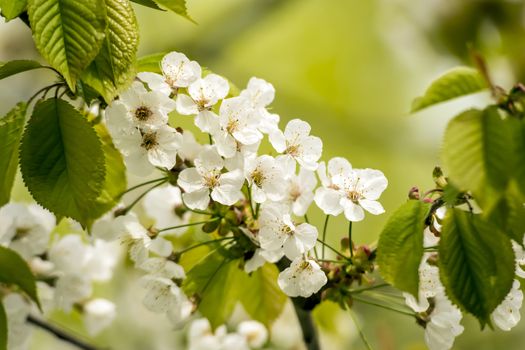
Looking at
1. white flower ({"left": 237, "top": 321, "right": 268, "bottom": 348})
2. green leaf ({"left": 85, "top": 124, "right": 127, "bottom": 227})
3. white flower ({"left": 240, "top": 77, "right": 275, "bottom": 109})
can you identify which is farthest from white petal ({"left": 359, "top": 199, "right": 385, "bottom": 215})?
white flower ({"left": 237, "top": 321, "right": 268, "bottom": 348})

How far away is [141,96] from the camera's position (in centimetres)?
113

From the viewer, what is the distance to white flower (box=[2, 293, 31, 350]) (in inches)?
59.2

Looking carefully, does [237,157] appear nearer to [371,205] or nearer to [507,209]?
[371,205]

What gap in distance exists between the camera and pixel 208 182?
1179mm

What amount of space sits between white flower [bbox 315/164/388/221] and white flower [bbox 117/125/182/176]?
0.79 ft

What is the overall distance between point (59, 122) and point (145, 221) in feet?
4.59

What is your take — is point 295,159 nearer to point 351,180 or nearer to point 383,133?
point 351,180

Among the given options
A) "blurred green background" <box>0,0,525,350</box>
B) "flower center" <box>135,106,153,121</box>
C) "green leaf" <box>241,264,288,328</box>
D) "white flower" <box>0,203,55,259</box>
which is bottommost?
"blurred green background" <box>0,0,525,350</box>

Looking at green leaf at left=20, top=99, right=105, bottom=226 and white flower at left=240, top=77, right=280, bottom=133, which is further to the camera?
white flower at left=240, top=77, right=280, bottom=133

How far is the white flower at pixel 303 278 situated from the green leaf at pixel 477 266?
210mm

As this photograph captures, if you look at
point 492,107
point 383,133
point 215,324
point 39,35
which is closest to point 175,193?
point 215,324

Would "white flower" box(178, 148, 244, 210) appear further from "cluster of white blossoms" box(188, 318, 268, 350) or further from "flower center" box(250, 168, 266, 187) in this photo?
"cluster of white blossoms" box(188, 318, 268, 350)

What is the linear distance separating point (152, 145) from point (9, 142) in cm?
21

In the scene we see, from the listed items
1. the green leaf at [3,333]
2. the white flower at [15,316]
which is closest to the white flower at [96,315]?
the white flower at [15,316]
